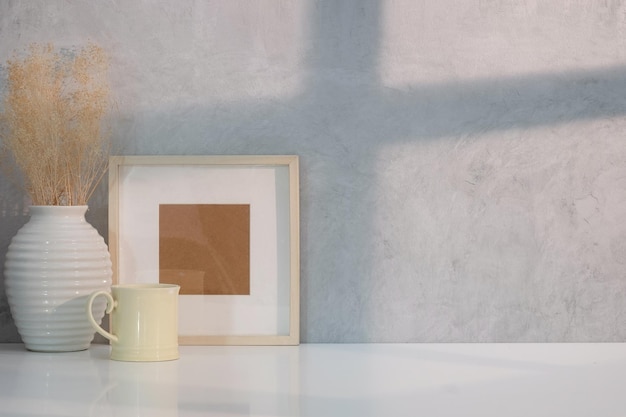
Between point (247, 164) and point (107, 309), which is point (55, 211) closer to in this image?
point (107, 309)

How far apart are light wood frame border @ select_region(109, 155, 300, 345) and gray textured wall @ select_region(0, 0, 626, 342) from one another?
3 cm

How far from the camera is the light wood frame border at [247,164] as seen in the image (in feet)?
5.04

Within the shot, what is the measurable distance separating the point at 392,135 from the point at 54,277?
0.66 meters

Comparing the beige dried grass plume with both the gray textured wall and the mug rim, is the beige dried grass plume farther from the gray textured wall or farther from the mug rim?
the mug rim

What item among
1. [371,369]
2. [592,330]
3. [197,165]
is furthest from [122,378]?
[592,330]

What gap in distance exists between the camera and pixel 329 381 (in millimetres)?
1193

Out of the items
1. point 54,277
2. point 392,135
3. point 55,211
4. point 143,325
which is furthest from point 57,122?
point 392,135

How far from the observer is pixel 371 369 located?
1.30 metres

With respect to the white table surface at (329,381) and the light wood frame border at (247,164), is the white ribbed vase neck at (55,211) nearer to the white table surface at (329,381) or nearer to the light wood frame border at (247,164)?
the light wood frame border at (247,164)

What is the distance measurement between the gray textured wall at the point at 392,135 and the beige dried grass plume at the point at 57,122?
0.04 meters

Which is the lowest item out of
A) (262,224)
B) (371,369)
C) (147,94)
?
(371,369)

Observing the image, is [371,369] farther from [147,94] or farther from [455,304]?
[147,94]

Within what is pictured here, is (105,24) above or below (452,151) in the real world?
above

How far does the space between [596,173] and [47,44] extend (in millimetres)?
1073
